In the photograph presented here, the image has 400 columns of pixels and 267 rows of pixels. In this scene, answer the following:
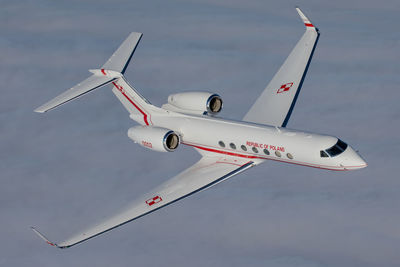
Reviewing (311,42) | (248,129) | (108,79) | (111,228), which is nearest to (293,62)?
(311,42)

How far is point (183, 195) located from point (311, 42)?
48.0 ft

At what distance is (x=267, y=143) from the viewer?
4794cm

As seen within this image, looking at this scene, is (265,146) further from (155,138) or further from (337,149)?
(155,138)

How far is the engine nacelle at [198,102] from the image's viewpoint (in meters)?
51.8

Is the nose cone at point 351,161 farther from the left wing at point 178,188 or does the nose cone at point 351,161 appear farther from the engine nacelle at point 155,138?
the engine nacelle at point 155,138

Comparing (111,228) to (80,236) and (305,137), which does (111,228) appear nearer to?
(80,236)

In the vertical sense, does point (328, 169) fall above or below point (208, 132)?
below

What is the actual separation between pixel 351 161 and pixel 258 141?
5372 mm

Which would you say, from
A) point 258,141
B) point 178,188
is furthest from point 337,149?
point 178,188

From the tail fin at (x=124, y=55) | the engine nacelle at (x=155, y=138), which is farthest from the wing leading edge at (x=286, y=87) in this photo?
the tail fin at (x=124, y=55)

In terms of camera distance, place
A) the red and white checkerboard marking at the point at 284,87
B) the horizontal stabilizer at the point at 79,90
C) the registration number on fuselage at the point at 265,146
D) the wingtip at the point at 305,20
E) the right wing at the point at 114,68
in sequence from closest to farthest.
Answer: the registration number on fuselage at the point at 265,146 < the horizontal stabilizer at the point at 79,90 < the right wing at the point at 114,68 < the red and white checkerboard marking at the point at 284,87 < the wingtip at the point at 305,20

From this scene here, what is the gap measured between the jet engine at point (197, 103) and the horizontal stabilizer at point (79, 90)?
425 centimetres

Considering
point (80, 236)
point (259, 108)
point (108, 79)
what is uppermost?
point (108, 79)

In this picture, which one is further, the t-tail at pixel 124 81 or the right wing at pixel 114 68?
the t-tail at pixel 124 81
